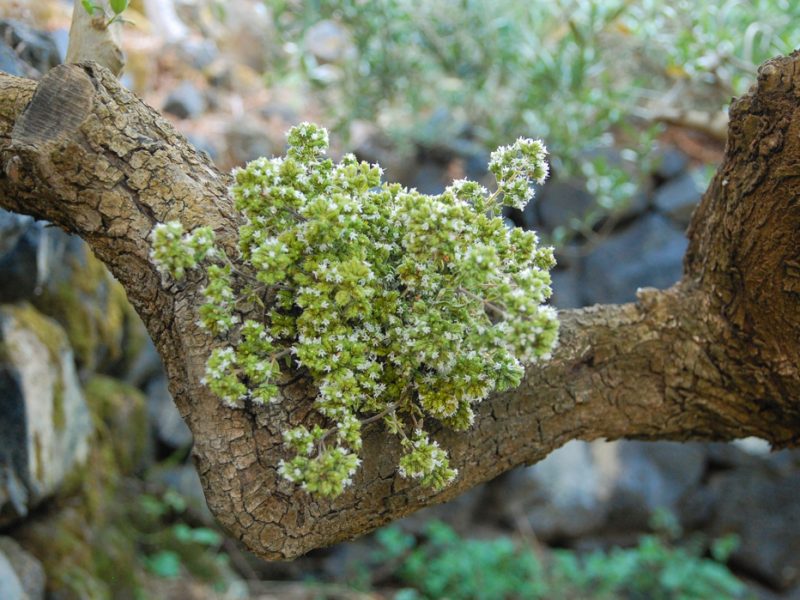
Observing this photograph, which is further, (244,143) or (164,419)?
(244,143)

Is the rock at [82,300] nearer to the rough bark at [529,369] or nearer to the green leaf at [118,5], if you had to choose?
the green leaf at [118,5]

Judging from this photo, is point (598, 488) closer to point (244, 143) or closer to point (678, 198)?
point (678, 198)

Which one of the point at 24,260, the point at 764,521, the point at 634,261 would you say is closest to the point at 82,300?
the point at 24,260

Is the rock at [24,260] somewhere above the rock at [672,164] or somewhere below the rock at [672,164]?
below

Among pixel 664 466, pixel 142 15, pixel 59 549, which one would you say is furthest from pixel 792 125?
pixel 142 15

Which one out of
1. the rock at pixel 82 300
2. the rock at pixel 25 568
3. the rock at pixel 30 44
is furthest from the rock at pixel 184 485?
the rock at pixel 30 44

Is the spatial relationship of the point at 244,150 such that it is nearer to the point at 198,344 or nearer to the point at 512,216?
the point at 512,216
